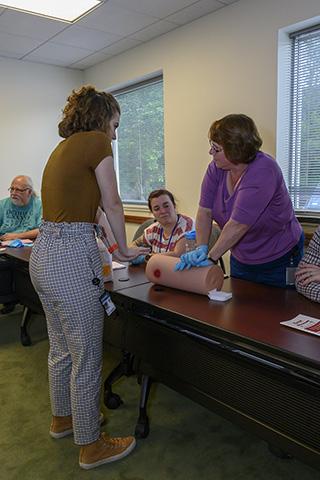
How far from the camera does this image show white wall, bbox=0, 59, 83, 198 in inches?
168

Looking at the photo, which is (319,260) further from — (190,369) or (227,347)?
(190,369)

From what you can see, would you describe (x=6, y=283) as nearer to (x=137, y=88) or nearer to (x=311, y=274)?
(x=311, y=274)

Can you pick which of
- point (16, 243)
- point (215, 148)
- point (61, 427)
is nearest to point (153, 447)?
point (61, 427)

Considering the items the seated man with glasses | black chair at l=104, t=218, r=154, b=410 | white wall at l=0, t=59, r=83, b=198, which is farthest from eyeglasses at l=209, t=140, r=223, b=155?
white wall at l=0, t=59, r=83, b=198

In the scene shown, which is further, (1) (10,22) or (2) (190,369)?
(1) (10,22)

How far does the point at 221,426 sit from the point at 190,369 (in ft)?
1.62

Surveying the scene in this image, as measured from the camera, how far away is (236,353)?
1328 millimetres

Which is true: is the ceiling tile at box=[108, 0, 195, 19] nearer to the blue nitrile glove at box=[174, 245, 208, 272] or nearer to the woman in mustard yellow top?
the woman in mustard yellow top

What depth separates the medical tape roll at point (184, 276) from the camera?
1554 millimetres

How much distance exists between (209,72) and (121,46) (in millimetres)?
1114

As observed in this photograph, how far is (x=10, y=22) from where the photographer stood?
3.24 meters

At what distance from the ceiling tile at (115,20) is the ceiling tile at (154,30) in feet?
0.22

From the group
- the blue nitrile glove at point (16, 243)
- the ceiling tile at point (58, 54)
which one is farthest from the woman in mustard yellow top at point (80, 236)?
the ceiling tile at point (58, 54)

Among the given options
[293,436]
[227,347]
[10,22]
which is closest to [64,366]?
[227,347]
